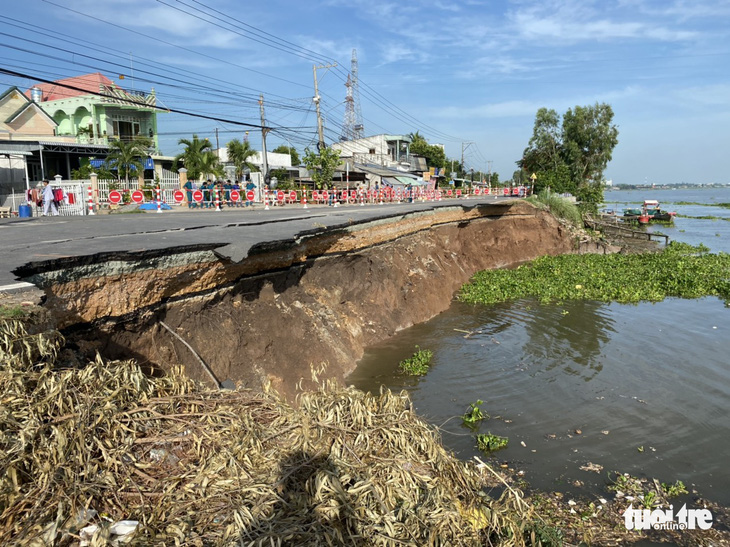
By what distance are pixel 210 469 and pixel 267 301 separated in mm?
5745

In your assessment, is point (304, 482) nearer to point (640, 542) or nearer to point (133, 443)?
point (133, 443)

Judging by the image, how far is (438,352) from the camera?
10.9 m

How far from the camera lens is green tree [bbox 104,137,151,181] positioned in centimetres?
2934

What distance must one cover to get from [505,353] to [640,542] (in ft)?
19.5

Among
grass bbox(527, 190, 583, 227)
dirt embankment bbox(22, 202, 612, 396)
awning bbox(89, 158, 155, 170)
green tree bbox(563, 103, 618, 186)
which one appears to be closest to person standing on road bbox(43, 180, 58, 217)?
dirt embankment bbox(22, 202, 612, 396)

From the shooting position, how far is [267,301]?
29.1ft

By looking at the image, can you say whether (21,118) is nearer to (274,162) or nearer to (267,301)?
(274,162)

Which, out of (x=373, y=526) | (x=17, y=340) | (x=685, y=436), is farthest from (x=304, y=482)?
(x=685, y=436)

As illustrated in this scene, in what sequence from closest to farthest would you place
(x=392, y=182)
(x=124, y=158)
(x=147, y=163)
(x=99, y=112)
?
(x=124, y=158) < (x=147, y=163) < (x=99, y=112) < (x=392, y=182)

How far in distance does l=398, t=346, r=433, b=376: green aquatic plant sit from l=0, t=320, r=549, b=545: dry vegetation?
18.4 feet

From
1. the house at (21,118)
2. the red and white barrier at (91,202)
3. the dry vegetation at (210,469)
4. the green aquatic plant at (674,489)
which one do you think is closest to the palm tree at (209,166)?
the house at (21,118)

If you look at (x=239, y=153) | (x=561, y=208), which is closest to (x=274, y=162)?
(x=239, y=153)

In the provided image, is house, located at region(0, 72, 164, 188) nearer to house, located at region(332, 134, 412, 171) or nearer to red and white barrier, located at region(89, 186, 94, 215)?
red and white barrier, located at region(89, 186, 94, 215)

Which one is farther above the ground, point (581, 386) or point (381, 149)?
point (381, 149)
